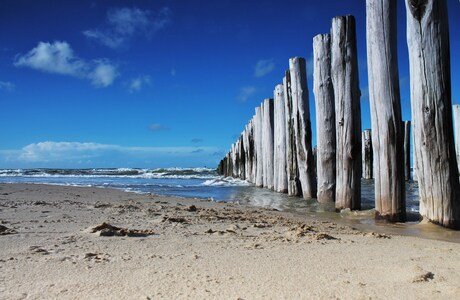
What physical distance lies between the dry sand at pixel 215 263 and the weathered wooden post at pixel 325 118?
8.54ft

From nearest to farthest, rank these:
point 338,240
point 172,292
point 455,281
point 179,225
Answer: point 172,292, point 455,281, point 338,240, point 179,225

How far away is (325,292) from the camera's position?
182 centimetres

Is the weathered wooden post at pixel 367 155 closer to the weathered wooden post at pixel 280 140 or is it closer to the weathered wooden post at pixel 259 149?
the weathered wooden post at pixel 259 149

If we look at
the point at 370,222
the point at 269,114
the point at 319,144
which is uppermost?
the point at 269,114

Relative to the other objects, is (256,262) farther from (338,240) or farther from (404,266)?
(338,240)

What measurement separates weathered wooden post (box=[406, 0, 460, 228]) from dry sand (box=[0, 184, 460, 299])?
807mm

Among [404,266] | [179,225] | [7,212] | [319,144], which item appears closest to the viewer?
[404,266]

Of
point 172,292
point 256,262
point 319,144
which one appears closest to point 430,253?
point 256,262

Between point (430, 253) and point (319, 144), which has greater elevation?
point (319, 144)

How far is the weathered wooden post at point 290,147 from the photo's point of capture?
8.09 m

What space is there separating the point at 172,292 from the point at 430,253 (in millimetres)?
1781

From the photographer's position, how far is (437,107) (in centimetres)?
389

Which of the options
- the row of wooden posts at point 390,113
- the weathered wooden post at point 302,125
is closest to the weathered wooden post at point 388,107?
the row of wooden posts at point 390,113

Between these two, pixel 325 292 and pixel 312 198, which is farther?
pixel 312 198
